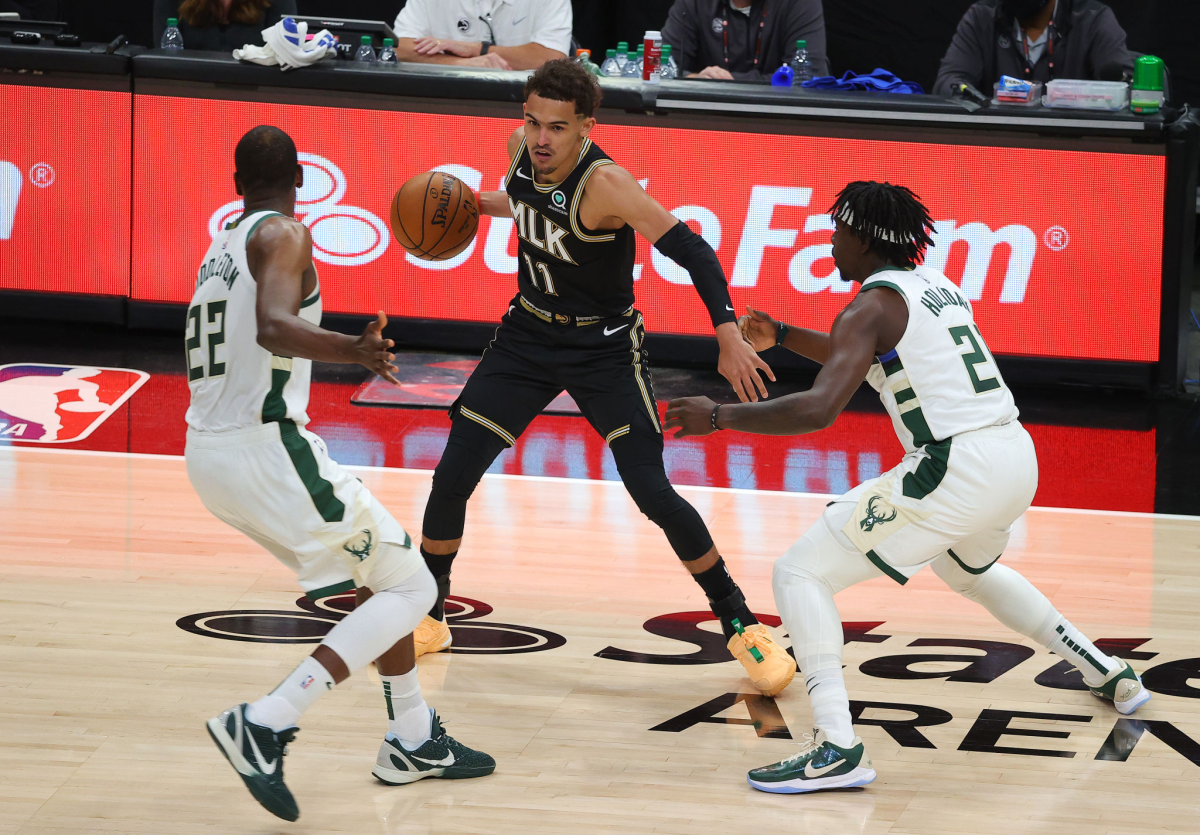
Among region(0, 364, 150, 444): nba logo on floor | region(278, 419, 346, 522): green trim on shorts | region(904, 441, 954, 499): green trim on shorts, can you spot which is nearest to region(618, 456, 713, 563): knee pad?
region(904, 441, 954, 499): green trim on shorts

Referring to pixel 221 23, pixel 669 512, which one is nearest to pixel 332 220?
pixel 221 23

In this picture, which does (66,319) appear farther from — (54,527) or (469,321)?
(54,527)

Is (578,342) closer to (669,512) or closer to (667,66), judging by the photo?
(669,512)

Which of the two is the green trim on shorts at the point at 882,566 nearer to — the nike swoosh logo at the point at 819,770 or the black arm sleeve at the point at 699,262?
the nike swoosh logo at the point at 819,770

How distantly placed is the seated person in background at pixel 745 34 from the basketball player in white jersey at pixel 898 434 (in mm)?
5225

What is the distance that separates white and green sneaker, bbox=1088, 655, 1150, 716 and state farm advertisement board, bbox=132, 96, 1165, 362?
379 centimetres

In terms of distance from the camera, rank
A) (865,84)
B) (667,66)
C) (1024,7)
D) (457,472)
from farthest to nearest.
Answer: (1024,7) → (667,66) → (865,84) → (457,472)

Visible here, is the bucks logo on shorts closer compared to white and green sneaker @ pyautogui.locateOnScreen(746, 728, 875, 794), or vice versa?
the bucks logo on shorts

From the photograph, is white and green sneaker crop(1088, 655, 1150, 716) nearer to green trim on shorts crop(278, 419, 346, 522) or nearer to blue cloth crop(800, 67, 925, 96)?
green trim on shorts crop(278, 419, 346, 522)

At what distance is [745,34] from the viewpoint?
913cm

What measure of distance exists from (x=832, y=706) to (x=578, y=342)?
150 cm

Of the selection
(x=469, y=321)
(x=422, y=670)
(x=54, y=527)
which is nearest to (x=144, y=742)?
(x=422, y=670)

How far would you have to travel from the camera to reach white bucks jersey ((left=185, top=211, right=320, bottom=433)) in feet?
12.1

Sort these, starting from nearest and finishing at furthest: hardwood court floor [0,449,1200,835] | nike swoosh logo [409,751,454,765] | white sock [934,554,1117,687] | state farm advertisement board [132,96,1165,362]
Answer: hardwood court floor [0,449,1200,835] → nike swoosh logo [409,751,454,765] → white sock [934,554,1117,687] → state farm advertisement board [132,96,1165,362]
